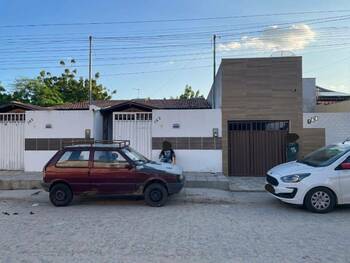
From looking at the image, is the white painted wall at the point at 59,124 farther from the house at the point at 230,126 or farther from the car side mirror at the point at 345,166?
the car side mirror at the point at 345,166

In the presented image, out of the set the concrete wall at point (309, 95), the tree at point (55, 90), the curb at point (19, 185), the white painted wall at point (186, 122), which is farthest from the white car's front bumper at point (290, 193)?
the tree at point (55, 90)

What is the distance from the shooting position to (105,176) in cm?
880

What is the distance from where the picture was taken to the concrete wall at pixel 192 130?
44.0 feet

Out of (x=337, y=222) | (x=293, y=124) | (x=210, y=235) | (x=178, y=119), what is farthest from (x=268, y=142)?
(x=210, y=235)

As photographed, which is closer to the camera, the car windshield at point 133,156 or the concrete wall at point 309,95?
the car windshield at point 133,156

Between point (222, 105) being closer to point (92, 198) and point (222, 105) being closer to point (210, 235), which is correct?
point (92, 198)

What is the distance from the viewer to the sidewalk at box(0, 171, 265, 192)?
11.1m

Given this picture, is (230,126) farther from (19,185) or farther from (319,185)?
(19,185)

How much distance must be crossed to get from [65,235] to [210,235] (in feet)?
8.69

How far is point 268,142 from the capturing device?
526 inches

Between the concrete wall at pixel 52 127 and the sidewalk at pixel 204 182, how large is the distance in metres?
1.42

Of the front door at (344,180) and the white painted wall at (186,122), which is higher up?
the white painted wall at (186,122)

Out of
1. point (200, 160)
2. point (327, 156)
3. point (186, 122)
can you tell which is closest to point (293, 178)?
point (327, 156)

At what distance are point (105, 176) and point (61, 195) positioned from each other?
1301mm
